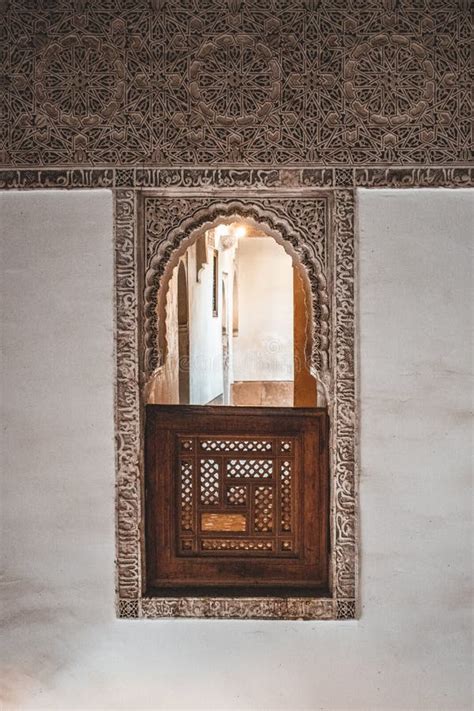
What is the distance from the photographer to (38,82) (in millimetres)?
3021

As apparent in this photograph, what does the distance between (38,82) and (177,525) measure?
2.25 m

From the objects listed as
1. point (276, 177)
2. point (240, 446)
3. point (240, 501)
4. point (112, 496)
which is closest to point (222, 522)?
point (240, 501)

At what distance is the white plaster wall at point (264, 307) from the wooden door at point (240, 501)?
853cm

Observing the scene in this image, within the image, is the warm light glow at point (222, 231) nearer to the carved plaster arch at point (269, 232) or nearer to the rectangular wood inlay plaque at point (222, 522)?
the carved plaster arch at point (269, 232)

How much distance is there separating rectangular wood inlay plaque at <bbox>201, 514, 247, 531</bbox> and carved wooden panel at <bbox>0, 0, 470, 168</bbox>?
1.72 meters

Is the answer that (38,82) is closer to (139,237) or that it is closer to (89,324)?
(139,237)

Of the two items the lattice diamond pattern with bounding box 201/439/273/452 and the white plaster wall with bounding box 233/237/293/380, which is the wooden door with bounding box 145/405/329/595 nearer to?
the lattice diamond pattern with bounding box 201/439/273/452

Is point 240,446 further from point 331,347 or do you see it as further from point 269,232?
point 269,232

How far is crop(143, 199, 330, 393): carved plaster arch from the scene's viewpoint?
9.98 feet

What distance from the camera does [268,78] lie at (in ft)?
9.82

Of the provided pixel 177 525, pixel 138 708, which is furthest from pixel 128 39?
pixel 138 708

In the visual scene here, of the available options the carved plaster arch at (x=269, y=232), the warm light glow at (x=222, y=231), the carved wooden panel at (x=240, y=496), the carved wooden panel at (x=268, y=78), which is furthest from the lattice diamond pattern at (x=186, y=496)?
the warm light glow at (x=222, y=231)

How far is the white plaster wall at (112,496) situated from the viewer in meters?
3.01

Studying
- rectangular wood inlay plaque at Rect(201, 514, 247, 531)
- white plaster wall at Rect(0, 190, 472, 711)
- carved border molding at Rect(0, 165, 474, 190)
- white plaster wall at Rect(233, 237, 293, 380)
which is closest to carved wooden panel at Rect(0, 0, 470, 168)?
carved border molding at Rect(0, 165, 474, 190)
